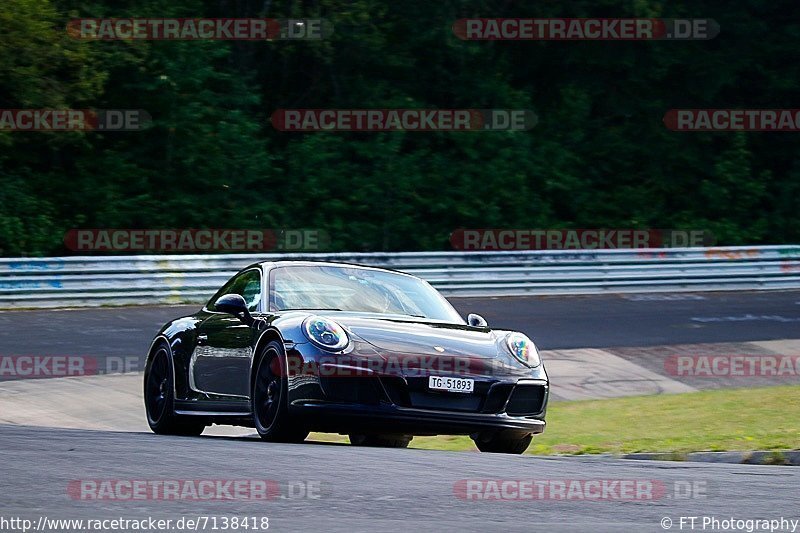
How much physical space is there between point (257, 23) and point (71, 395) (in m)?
15.6

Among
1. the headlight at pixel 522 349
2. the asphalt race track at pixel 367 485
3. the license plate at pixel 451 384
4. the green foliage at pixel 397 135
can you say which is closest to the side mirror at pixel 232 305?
the asphalt race track at pixel 367 485

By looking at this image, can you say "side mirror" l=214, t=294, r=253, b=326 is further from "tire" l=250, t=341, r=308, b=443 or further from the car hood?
the car hood

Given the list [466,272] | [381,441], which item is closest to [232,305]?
[381,441]

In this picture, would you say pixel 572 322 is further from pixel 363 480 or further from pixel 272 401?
pixel 363 480

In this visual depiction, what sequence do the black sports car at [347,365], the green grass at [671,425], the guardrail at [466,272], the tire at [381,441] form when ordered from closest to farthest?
the black sports car at [347,365] < the green grass at [671,425] < the tire at [381,441] < the guardrail at [466,272]

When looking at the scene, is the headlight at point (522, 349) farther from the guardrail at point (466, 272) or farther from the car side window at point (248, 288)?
the guardrail at point (466, 272)

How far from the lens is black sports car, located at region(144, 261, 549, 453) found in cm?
852

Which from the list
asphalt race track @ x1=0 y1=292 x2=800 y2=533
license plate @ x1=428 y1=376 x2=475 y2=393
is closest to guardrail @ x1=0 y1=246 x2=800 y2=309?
asphalt race track @ x1=0 y1=292 x2=800 y2=533

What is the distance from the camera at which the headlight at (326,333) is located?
859 cm

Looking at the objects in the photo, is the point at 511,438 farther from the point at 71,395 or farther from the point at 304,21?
the point at 304,21

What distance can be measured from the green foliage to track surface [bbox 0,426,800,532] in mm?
17797

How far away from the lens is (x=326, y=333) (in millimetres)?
8648

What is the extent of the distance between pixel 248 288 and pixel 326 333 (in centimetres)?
159

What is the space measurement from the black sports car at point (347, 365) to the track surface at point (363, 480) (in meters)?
0.34
